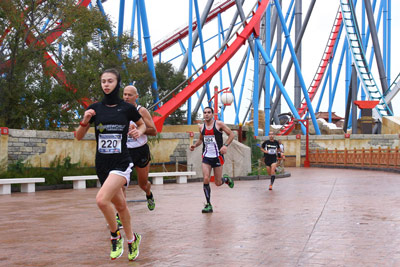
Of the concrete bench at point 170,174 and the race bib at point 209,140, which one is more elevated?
the race bib at point 209,140

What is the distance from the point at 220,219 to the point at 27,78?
13.3m

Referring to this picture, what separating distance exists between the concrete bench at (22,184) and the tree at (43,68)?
13.6 ft

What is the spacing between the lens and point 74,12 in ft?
68.8

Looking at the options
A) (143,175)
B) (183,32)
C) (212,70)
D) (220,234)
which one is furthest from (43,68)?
(183,32)

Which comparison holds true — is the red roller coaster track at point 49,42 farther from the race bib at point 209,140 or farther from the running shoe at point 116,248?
the running shoe at point 116,248

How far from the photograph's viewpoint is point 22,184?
16219 millimetres

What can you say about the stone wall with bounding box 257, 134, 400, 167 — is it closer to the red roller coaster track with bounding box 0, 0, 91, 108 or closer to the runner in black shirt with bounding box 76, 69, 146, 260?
the red roller coaster track with bounding box 0, 0, 91, 108

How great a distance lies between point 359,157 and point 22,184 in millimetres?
20936

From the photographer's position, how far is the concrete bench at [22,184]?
1528 cm

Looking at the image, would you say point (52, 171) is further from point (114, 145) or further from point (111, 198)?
point (111, 198)

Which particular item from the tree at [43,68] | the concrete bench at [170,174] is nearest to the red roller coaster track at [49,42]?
the tree at [43,68]

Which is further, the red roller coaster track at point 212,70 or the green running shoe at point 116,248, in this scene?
the red roller coaster track at point 212,70

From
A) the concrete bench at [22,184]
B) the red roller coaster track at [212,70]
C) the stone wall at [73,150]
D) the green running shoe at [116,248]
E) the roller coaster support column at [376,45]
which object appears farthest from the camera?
the roller coaster support column at [376,45]

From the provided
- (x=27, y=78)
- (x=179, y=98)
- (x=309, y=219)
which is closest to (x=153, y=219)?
(x=309, y=219)
